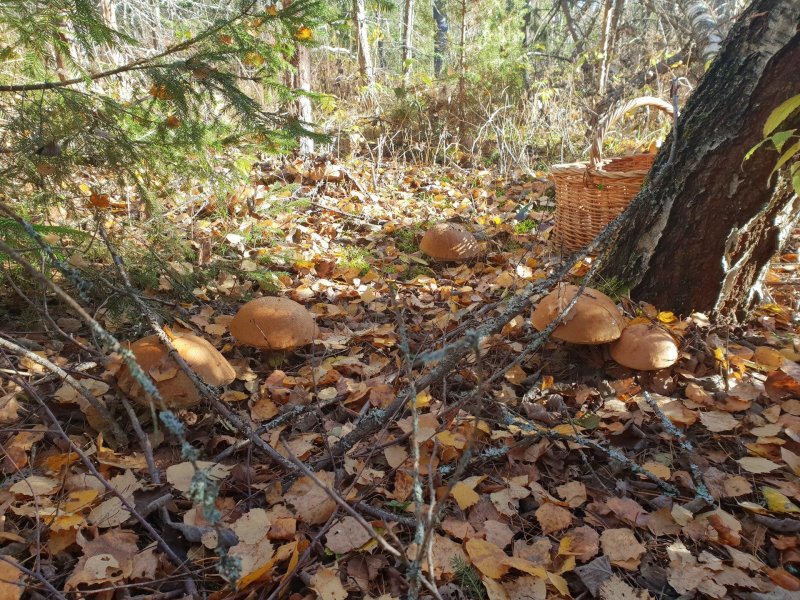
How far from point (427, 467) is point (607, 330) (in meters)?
1.06

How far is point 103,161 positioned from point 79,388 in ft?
4.68

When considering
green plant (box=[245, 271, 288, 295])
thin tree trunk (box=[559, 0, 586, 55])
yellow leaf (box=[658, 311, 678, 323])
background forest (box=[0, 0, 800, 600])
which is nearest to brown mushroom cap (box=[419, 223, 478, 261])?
background forest (box=[0, 0, 800, 600])

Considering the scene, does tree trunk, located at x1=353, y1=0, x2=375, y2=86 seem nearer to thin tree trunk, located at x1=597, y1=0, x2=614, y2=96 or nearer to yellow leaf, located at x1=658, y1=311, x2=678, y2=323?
thin tree trunk, located at x1=597, y1=0, x2=614, y2=96

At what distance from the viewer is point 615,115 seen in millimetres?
3254

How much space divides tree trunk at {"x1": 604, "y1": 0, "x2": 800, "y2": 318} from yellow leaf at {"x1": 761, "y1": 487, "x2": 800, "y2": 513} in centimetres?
120

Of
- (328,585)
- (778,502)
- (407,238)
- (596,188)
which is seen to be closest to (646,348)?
(778,502)

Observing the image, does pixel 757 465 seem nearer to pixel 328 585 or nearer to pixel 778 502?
pixel 778 502

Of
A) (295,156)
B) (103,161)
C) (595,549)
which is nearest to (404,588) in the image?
(595,549)

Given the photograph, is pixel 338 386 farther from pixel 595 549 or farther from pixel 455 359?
pixel 595 549

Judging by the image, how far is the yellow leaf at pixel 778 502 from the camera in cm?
164

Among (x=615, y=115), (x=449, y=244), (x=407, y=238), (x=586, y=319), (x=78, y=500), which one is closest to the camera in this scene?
(x=78, y=500)

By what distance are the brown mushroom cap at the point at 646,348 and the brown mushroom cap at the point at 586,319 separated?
7cm


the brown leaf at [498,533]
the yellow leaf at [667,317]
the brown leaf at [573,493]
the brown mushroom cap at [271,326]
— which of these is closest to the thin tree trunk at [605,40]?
the yellow leaf at [667,317]

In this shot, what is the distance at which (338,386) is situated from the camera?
245cm
